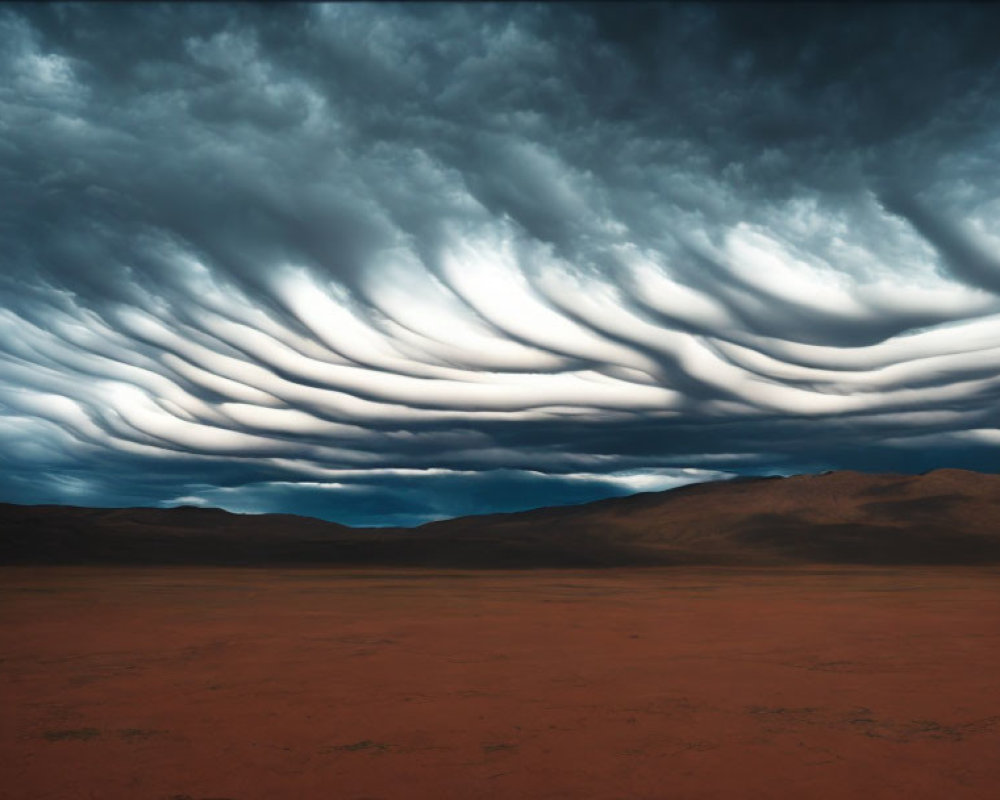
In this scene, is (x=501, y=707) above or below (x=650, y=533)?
below

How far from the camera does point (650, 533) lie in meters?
112

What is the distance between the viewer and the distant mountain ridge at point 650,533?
267 ft

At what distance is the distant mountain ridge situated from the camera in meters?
81.3

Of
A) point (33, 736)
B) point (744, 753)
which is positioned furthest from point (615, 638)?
point (33, 736)

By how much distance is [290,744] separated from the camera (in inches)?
349

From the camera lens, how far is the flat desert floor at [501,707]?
301 inches

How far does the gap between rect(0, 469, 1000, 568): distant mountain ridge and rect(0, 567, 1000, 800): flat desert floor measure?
57.4 metres

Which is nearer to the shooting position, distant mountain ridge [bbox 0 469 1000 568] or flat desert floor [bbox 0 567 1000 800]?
flat desert floor [bbox 0 567 1000 800]

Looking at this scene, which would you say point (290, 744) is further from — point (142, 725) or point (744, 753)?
point (744, 753)

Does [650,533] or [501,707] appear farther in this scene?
[650,533]

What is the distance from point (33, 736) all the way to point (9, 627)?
12386mm

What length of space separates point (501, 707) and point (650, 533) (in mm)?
103989

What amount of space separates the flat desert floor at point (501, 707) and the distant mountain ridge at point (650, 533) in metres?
57.4

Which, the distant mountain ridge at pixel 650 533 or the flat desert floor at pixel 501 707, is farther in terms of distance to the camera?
the distant mountain ridge at pixel 650 533
